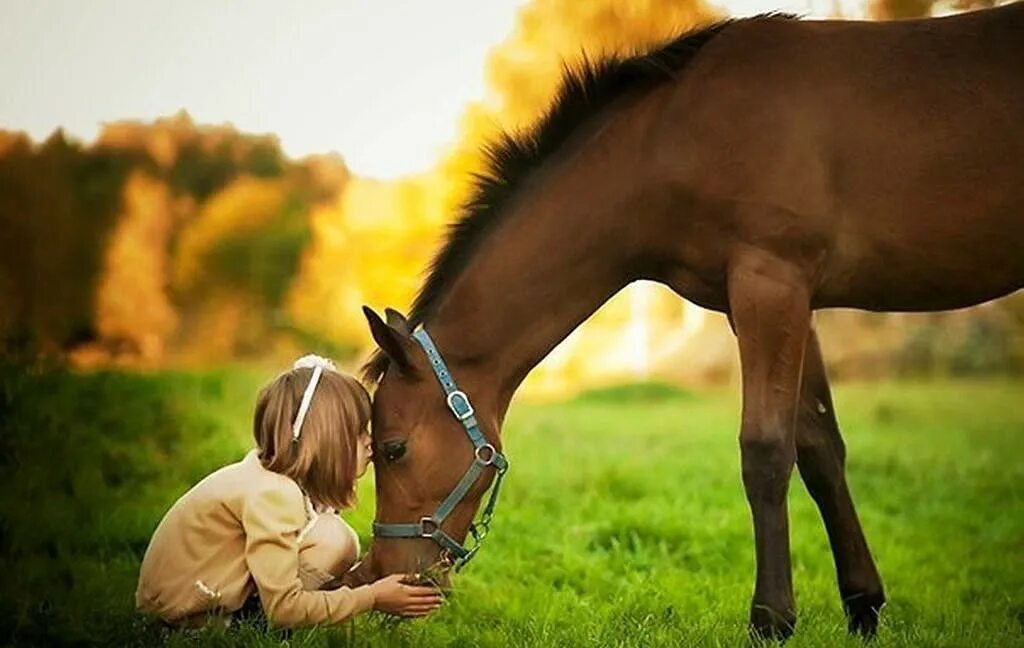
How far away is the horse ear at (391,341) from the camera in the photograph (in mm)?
2699

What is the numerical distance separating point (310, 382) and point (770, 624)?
3.62 feet

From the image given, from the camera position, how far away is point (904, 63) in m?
2.97

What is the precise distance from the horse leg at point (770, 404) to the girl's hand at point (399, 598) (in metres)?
0.71

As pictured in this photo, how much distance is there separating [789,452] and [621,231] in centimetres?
61

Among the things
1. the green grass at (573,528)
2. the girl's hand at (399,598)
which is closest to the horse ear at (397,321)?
the girl's hand at (399,598)

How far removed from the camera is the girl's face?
2766mm

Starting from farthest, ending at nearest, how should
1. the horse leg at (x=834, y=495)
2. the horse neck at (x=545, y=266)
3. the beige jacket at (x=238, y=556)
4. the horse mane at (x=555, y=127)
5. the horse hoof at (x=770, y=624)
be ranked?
1. the horse leg at (x=834, y=495)
2. the horse mane at (x=555, y=127)
3. the horse neck at (x=545, y=266)
4. the horse hoof at (x=770, y=624)
5. the beige jacket at (x=238, y=556)

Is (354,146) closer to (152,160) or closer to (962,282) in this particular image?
(152,160)

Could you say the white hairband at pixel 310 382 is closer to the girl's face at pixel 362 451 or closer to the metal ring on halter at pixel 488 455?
the girl's face at pixel 362 451

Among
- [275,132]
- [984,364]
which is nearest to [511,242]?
[275,132]

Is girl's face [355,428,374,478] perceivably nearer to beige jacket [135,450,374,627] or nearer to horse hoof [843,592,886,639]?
beige jacket [135,450,374,627]

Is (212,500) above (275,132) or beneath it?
beneath

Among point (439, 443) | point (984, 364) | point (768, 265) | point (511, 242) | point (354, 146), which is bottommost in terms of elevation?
point (984, 364)

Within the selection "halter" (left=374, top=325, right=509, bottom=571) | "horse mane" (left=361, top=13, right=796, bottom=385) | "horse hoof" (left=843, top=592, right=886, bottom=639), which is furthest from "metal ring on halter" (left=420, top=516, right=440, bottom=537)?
"horse hoof" (left=843, top=592, right=886, bottom=639)
